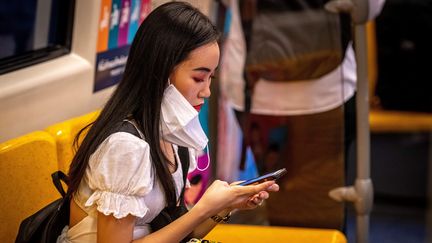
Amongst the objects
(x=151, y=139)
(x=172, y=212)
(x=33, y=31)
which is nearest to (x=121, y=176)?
(x=151, y=139)

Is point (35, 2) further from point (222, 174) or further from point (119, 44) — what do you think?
point (222, 174)

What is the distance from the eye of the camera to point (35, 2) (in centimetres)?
310

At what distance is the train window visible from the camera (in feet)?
9.56

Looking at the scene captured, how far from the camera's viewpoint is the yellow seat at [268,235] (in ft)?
9.64

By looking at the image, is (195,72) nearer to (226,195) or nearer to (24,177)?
(226,195)

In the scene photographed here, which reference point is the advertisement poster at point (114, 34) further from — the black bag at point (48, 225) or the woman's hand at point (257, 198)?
the woman's hand at point (257, 198)

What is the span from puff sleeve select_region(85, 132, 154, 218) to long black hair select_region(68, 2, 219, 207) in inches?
1.8

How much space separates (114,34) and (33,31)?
341 mm

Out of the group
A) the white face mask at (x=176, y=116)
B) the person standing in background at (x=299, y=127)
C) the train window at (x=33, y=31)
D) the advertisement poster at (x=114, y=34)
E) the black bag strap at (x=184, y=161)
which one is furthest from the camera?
the person standing in background at (x=299, y=127)

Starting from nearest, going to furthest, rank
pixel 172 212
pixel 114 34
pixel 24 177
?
pixel 172 212 → pixel 24 177 → pixel 114 34

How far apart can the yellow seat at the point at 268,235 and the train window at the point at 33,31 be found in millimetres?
887

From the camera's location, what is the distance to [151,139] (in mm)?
2178

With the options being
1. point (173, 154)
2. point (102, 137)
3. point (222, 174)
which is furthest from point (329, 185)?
point (102, 137)

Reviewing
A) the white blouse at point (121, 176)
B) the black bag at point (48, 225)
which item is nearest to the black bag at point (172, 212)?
the white blouse at point (121, 176)
